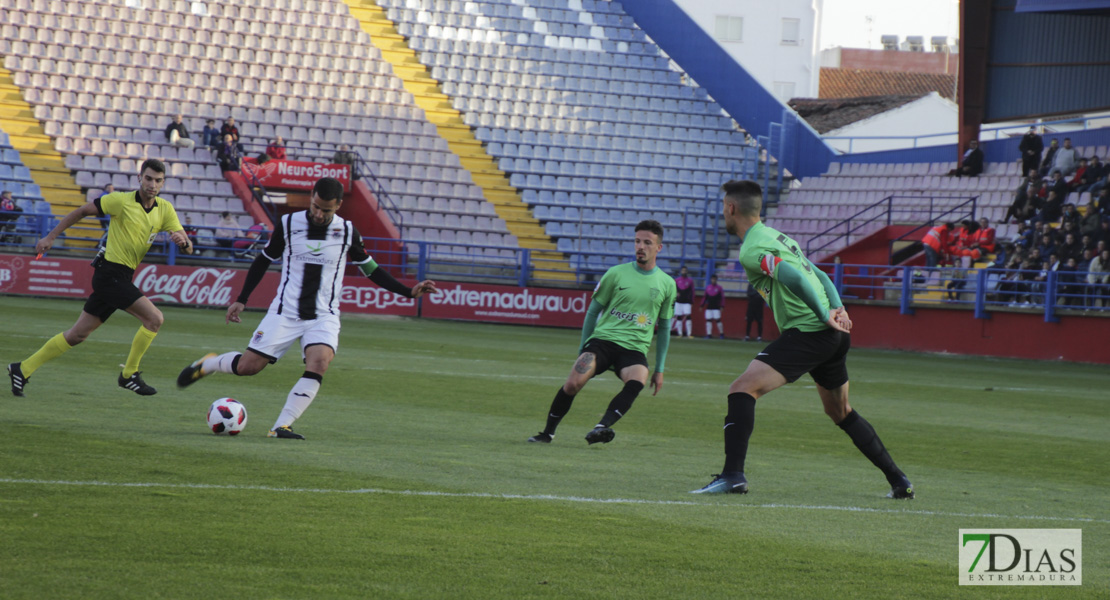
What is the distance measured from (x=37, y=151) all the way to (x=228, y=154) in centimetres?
444

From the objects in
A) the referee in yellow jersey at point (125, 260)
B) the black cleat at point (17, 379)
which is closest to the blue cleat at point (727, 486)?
the referee in yellow jersey at point (125, 260)

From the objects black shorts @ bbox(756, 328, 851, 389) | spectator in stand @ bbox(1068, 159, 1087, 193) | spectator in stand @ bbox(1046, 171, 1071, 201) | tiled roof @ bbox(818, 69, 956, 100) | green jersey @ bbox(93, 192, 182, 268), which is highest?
tiled roof @ bbox(818, 69, 956, 100)

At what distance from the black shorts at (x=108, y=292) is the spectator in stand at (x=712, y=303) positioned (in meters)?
20.2

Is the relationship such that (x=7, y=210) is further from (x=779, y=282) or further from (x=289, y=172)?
(x=779, y=282)

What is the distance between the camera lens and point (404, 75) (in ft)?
122

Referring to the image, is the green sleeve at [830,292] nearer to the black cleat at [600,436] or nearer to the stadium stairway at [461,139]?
the black cleat at [600,436]

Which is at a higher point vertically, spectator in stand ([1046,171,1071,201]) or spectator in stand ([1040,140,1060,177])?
spectator in stand ([1040,140,1060,177])

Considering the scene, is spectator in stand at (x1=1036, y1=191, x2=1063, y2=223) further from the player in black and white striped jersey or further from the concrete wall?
Result: the concrete wall

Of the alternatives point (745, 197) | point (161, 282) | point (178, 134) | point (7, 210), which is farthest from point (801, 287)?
point (178, 134)

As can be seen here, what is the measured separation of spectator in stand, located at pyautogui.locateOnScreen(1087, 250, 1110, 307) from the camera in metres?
24.2

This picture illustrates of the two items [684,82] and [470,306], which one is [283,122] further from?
[684,82]

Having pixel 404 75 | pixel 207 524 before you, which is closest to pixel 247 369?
pixel 207 524

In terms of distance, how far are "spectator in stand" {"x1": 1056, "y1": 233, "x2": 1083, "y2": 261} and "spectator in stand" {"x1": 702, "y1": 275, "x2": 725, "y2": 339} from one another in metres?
7.46

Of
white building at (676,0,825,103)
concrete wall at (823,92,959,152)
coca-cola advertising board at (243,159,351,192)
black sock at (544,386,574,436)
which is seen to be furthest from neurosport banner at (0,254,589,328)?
white building at (676,0,825,103)
